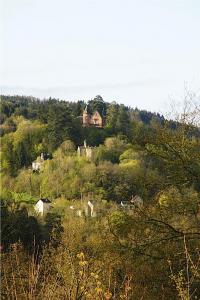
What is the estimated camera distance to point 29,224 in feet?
72.5

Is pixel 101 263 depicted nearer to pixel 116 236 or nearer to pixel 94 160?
pixel 116 236

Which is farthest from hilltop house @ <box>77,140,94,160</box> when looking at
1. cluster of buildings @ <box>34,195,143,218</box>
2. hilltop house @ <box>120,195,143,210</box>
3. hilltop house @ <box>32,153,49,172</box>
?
hilltop house @ <box>120,195,143,210</box>

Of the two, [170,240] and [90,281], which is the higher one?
[90,281]

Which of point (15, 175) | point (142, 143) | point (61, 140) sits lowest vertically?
point (15, 175)

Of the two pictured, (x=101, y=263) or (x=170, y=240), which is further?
(x=101, y=263)

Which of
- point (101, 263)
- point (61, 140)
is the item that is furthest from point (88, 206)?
point (101, 263)

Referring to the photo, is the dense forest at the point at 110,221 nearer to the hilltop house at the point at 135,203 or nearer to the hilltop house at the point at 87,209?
the hilltop house at the point at 135,203

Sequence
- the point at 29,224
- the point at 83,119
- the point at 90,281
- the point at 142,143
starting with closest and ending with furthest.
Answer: the point at 90,281 < the point at 142,143 < the point at 29,224 < the point at 83,119

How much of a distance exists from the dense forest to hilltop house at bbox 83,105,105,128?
4566 millimetres

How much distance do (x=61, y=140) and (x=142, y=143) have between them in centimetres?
4527

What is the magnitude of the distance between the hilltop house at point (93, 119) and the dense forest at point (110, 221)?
4.57 meters

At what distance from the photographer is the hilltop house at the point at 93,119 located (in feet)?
189

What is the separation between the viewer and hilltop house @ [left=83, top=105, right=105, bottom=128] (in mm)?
57719

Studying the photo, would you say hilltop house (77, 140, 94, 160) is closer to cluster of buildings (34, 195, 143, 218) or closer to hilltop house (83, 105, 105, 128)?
hilltop house (83, 105, 105, 128)
